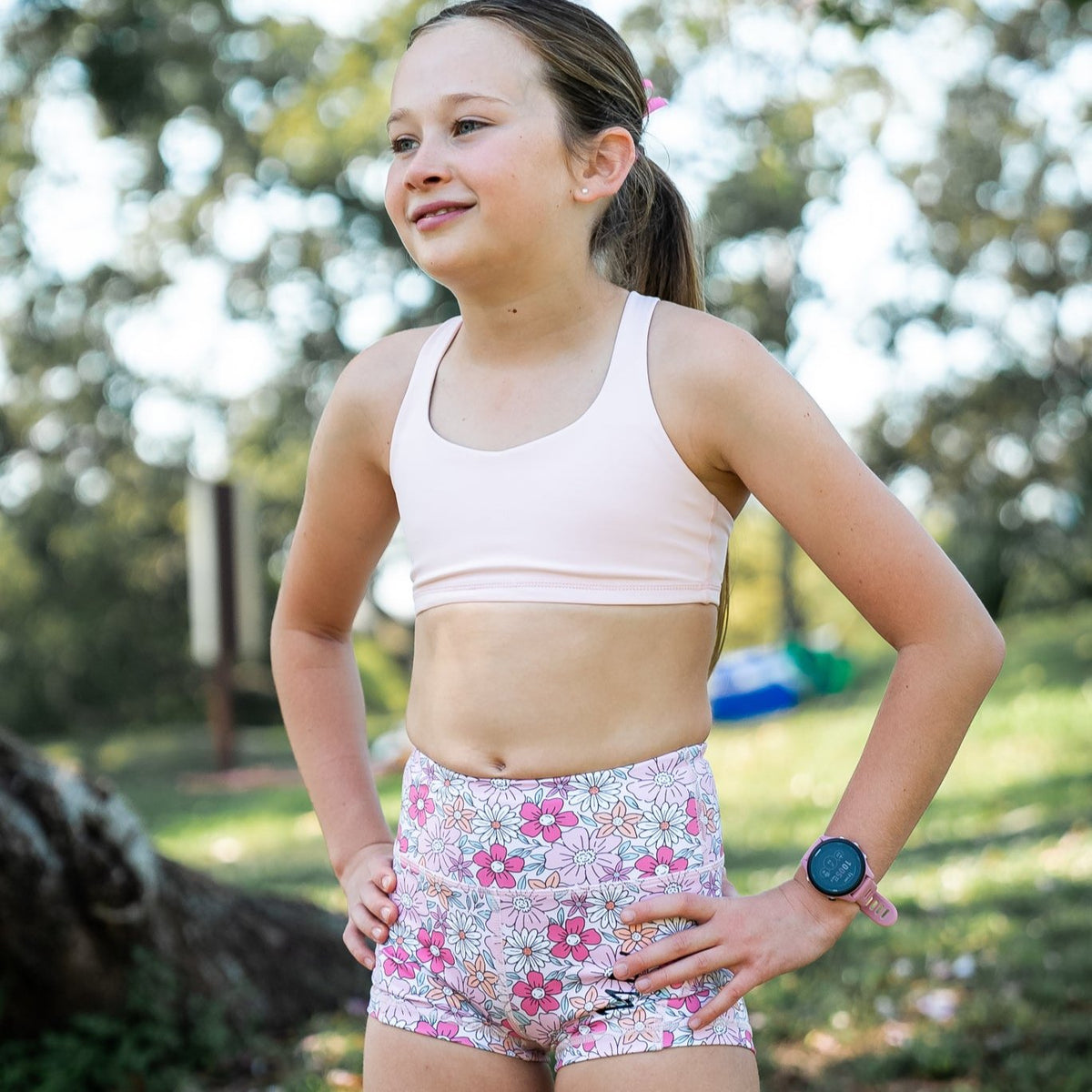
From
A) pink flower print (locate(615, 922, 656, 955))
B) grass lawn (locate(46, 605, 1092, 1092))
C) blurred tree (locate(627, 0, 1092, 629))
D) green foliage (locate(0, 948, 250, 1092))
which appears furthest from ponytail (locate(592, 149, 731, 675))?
blurred tree (locate(627, 0, 1092, 629))

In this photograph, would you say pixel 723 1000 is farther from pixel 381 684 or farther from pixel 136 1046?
pixel 381 684

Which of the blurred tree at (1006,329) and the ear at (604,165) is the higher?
the blurred tree at (1006,329)

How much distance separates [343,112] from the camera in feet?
66.4

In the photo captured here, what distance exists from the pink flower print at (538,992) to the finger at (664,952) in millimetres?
86

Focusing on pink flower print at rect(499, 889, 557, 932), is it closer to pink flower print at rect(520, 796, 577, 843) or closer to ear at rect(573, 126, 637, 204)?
pink flower print at rect(520, 796, 577, 843)

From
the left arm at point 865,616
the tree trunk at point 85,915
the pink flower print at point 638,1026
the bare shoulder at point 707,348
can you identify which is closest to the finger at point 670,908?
the left arm at point 865,616

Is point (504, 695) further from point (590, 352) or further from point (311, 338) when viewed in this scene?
point (311, 338)

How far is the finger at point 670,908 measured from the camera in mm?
1688

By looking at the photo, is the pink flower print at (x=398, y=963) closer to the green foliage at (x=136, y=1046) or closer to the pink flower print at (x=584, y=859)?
the pink flower print at (x=584, y=859)

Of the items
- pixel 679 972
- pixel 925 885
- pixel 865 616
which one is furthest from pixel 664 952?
pixel 925 885

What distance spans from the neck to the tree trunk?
2.36 metres

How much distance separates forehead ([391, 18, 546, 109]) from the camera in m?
1.82

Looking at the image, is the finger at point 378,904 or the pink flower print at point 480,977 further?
the finger at point 378,904

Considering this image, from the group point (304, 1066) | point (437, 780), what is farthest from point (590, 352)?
point (304, 1066)
